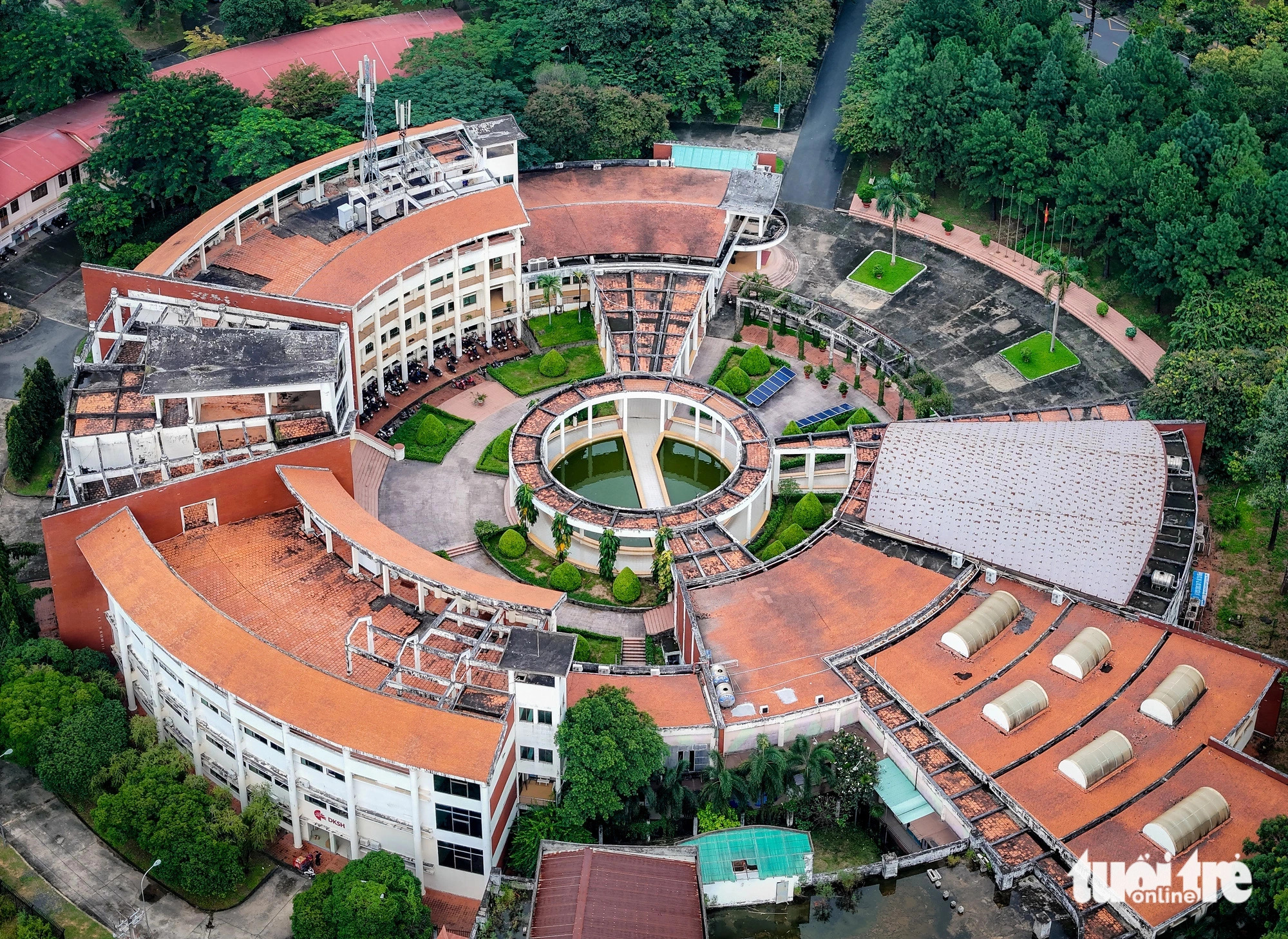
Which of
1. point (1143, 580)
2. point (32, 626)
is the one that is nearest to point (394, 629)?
point (32, 626)

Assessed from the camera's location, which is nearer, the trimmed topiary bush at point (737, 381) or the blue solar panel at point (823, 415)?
the blue solar panel at point (823, 415)

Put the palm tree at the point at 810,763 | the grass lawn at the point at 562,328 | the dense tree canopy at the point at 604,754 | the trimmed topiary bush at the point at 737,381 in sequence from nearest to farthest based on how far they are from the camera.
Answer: the dense tree canopy at the point at 604,754, the palm tree at the point at 810,763, the trimmed topiary bush at the point at 737,381, the grass lawn at the point at 562,328

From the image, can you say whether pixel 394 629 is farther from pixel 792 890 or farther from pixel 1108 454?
pixel 1108 454

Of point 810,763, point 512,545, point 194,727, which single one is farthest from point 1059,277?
point 194,727

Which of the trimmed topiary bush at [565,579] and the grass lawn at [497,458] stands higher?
the grass lawn at [497,458]

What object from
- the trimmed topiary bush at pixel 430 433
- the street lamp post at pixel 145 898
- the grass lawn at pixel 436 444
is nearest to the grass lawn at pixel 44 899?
the street lamp post at pixel 145 898

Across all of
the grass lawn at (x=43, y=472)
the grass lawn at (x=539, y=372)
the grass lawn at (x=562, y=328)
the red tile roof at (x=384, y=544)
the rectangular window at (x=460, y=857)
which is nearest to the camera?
the rectangular window at (x=460, y=857)

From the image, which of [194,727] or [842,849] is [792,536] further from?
[194,727]

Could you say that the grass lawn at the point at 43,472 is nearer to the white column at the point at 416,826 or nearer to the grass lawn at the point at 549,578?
the grass lawn at the point at 549,578
